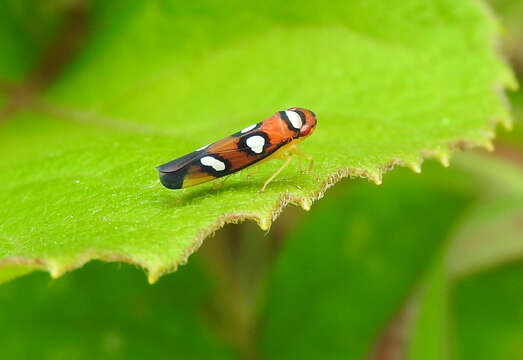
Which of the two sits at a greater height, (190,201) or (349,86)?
(190,201)

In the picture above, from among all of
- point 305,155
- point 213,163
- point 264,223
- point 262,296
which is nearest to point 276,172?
point 305,155

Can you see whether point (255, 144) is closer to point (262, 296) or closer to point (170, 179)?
point (170, 179)

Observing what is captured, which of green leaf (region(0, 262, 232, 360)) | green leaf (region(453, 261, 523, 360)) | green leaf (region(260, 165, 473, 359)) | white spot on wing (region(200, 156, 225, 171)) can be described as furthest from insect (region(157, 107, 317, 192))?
green leaf (region(453, 261, 523, 360))

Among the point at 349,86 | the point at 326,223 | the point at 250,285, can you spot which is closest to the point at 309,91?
the point at 349,86

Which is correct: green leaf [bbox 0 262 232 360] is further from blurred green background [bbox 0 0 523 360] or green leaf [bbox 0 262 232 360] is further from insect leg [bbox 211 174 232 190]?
insect leg [bbox 211 174 232 190]

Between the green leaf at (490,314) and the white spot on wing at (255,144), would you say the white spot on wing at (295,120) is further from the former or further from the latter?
the green leaf at (490,314)

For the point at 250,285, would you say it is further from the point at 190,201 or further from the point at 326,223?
the point at 190,201
